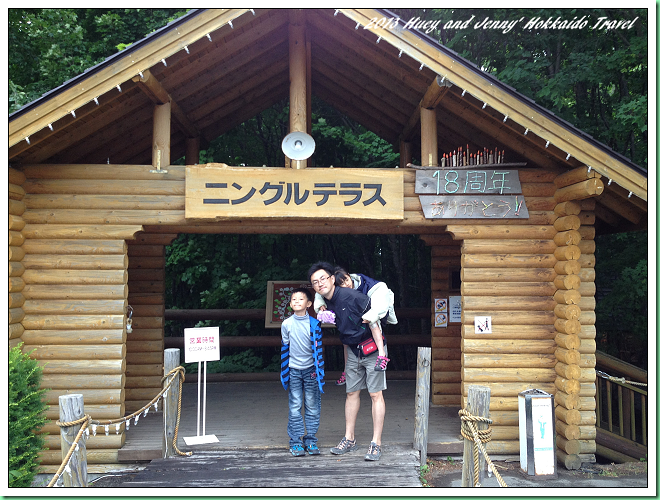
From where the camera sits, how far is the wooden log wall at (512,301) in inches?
263

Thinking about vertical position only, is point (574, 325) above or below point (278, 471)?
above

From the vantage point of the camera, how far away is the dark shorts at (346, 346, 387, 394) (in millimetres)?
5738

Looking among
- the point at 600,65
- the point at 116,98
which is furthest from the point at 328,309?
the point at 600,65

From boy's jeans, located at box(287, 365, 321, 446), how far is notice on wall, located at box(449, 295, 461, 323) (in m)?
3.79

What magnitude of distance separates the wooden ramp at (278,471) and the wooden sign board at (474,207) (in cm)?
311

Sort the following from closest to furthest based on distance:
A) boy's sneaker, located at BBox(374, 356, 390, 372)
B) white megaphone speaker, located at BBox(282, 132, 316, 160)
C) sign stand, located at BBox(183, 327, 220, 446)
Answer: boy's sneaker, located at BBox(374, 356, 390, 372) < sign stand, located at BBox(183, 327, 220, 446) < white megaphone speaker, located at BBox(282, 132, 316, 160)

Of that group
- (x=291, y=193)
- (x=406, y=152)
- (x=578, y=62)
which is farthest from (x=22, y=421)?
(x=578, y=62)

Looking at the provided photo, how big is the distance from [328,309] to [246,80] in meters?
4.22

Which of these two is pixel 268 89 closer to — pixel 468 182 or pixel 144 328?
pixel 468 182

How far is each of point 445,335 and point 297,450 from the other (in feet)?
13.4

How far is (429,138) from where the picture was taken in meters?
6.82

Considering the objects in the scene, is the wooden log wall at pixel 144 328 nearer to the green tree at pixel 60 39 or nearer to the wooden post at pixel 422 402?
the wooden post at pixel 422 402

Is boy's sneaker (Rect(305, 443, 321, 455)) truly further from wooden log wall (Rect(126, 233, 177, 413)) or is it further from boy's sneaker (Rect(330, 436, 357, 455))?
wooden log wall (Rect(126, 233, 177, 413))

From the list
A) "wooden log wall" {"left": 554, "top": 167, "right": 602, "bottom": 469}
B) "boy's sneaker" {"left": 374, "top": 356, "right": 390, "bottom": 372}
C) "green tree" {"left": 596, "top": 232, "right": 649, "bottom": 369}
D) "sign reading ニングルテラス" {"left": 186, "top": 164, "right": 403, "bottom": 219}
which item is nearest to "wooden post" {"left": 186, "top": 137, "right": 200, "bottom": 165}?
"sign reading ニングルテラス" {"left": 186, "top": 164, "right": 403, "bottom": 219}
